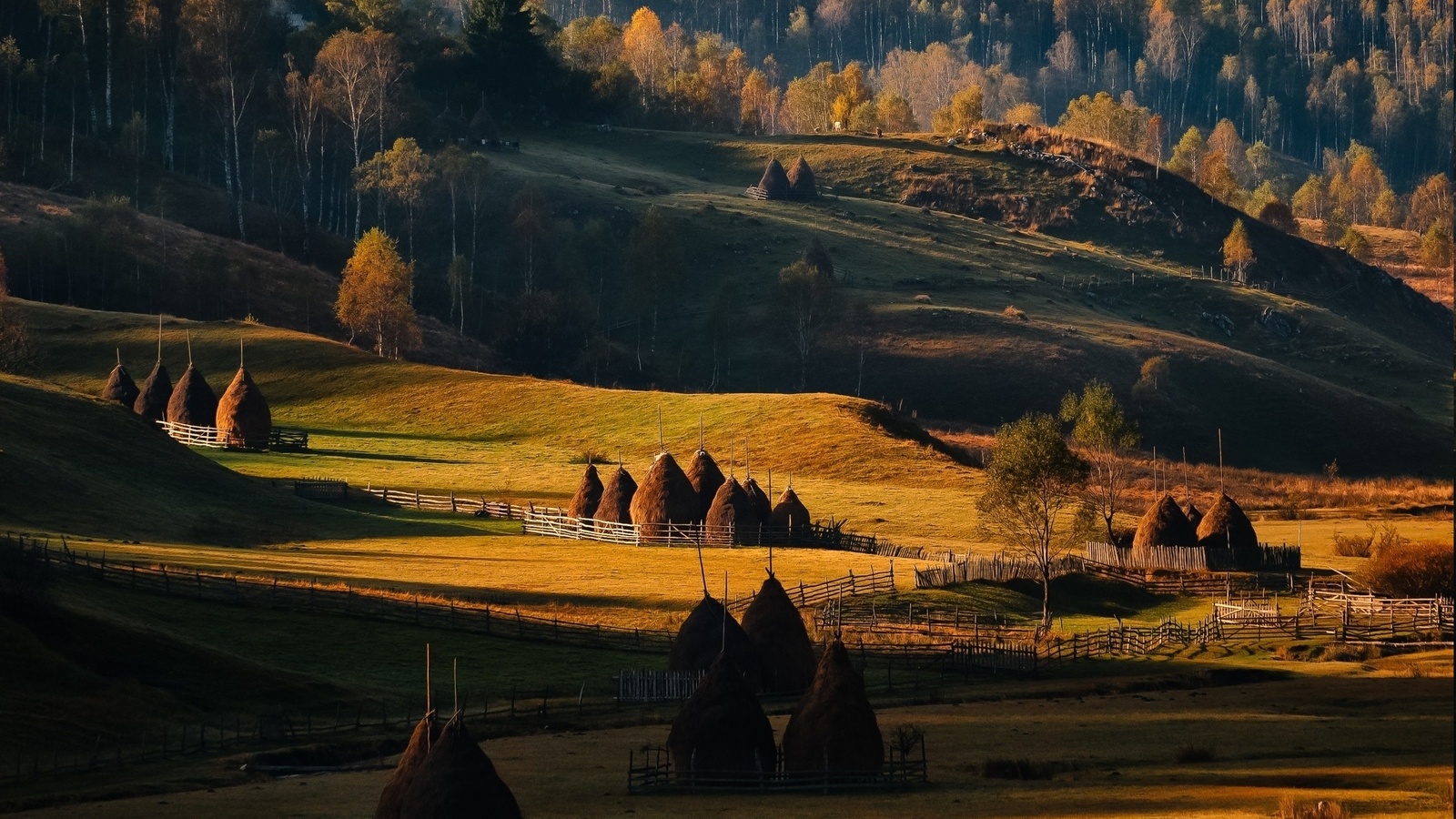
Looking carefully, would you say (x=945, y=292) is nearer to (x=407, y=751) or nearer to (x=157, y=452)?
(x=157, y=452)

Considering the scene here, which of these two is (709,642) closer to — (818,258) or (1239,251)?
(818,258)

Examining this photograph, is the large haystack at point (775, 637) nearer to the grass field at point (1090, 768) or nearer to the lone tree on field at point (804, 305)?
the grass field at point (1090, 768)

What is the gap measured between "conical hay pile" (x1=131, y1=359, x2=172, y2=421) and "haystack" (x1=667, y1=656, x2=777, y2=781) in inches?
3003

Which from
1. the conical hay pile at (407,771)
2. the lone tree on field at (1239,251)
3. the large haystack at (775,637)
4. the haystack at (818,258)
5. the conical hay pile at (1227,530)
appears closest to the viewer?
the conical hay pile at (407,771)

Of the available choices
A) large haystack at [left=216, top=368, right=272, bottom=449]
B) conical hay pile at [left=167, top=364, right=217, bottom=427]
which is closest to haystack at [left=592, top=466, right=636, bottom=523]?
large haystack at [left=216, top=368, right=272, bottom=449]

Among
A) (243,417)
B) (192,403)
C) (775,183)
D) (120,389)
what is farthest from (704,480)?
(775,183)

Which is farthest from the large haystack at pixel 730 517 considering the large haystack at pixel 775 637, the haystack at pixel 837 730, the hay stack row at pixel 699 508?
the haystack at pixel 837 730

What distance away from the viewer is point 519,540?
293 feet

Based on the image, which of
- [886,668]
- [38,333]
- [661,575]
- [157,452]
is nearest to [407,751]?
[886,668]

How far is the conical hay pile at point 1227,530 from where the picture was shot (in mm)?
85062

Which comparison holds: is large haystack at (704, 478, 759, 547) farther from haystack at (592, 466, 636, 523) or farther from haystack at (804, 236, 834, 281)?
haystack at (804, 236, 834, 281)

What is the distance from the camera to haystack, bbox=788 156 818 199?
191 metres

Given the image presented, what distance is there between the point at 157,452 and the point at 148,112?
9120 cm

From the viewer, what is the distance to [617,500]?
9206 centimetres
